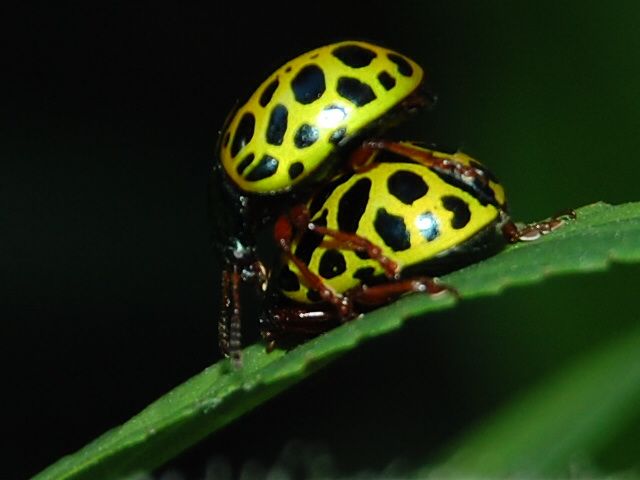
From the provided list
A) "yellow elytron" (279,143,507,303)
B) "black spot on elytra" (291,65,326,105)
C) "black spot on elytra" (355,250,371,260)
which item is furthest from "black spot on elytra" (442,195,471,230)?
"black spot on elytra" (291,65,326,105)

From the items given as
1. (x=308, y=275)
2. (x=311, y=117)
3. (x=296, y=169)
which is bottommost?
(x=308, y=275)

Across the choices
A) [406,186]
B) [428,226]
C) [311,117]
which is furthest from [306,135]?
[428,226]

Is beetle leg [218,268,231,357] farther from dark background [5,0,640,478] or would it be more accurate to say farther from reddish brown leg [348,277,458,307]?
dark background [5,0,640,478]

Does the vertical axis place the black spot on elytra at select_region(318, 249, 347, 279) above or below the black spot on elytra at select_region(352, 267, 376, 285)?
above

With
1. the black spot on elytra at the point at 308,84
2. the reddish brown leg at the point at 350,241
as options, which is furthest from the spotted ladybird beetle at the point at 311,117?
the reddish brown leg at the point at 350,241

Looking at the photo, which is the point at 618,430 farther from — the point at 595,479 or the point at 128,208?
the point at 128,208

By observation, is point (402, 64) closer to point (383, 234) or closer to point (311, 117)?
point (311, 117)

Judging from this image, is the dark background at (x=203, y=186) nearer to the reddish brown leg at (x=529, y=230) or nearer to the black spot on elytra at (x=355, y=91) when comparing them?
the reddish brown leg at (x=529, y=230)
